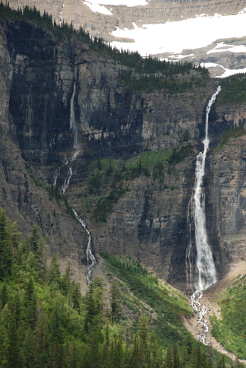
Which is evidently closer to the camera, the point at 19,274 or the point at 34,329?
the point at 34,329

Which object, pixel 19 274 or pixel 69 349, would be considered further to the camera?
pixel 19 274

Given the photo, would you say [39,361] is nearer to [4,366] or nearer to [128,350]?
[4,366]

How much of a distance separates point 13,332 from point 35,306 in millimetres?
14959

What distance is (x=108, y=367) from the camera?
174m

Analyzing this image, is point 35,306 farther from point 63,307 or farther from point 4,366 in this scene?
point 4,366

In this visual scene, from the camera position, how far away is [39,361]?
556 ft

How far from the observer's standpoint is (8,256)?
655 feet

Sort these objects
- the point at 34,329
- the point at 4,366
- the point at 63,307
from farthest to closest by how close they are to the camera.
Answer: the point at 63,307
the point at 34,329
the point at 4,366

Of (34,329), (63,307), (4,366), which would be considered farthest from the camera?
(63,307)

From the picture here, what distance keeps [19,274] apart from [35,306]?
13500mm

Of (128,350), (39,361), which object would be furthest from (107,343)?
(39,361)

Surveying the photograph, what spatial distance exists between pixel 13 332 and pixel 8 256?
2997cm

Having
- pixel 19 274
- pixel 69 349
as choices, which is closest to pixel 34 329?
pixel 69 349

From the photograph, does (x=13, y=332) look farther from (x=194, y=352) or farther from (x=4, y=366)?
(x=194, y=352)
